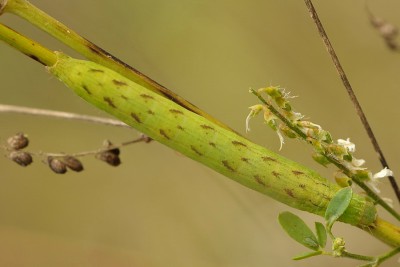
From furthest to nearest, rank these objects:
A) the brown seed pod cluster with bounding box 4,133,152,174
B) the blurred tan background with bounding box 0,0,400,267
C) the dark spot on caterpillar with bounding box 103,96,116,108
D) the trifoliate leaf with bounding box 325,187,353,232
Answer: the blurred tan background with bounding box 0,0,400,267 → the brown seed pod cluster with bounding box 4,133,152,174 → the dark spot on caterpillar with bounding box 103,96,116,108 → the trifoliate leaf with bounding box 325,187,353,232

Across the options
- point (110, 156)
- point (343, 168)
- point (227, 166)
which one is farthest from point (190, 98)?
point (343, 168)

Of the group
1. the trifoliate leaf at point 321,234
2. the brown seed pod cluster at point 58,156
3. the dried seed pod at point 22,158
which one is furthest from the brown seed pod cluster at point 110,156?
the trifoliate leaf at point 321,234

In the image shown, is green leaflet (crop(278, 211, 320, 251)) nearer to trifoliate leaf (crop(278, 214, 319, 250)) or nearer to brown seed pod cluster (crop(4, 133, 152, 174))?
trifoliate leaf (crop(278, 214, 319, 250))

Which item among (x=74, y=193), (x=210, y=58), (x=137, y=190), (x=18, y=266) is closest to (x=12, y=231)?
(x=18, y=266)

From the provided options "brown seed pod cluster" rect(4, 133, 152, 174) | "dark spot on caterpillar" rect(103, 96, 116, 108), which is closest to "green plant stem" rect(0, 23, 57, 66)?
"dark spot on caterpillar" rect(103, 96, 116, 108)

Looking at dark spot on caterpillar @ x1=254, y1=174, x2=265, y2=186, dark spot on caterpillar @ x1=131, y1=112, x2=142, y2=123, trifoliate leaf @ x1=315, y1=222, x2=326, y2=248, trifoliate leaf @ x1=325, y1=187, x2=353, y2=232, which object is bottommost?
trifoliate leaf @ x1=315, y1=222, x2=326, y2=248

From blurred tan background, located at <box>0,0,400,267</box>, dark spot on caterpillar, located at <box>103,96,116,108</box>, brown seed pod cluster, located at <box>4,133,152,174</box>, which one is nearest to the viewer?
dark spot on caterpillar, located at <box>103,96,116,108</box>

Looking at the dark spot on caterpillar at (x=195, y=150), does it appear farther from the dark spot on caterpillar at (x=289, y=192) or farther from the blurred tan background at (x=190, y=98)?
the blurred tan background at (x=190, y=98)

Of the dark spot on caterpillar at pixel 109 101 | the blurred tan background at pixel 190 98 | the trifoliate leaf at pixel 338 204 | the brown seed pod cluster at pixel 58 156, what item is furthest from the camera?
the blurred tan background at pixel 190 98
